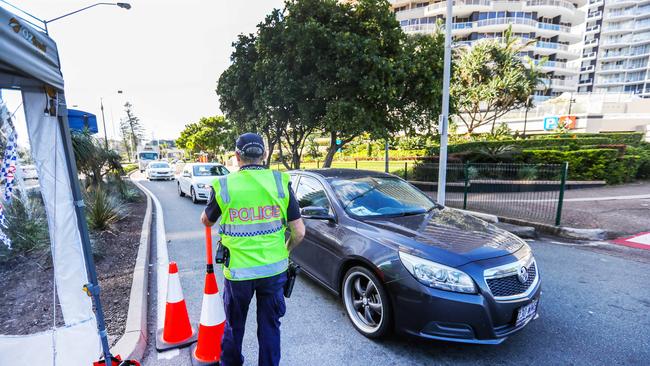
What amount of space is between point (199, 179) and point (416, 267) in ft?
33.1

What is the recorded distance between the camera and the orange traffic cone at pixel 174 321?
288cm

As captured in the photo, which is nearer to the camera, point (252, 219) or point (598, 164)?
point (252, 219)

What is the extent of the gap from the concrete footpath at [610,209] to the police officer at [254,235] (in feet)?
24.2

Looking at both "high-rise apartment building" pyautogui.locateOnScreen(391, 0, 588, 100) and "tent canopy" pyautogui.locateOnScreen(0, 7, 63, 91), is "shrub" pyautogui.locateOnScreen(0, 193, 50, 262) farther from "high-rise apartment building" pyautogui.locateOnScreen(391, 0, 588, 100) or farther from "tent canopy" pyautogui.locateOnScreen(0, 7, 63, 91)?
"high-rise apartment building" pyautogui.locateOnScreen(391, 0, 588, 100)

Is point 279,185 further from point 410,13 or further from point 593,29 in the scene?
point 593,29

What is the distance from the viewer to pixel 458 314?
2.46 meters

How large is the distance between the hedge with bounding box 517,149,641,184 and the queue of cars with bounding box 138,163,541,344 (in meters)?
11.7

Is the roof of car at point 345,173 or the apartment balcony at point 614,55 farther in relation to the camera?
the apartment balcony at point 614,55

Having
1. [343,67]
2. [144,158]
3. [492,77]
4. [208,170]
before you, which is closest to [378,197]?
[343,67]

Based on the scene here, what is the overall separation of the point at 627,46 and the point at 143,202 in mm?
96704

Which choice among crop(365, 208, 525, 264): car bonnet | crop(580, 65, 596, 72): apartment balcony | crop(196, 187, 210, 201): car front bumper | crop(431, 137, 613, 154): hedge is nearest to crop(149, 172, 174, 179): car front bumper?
crop(196, 187, 210, 201): car front bumper

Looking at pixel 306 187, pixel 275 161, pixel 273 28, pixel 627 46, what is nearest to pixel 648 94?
pixel 627 46

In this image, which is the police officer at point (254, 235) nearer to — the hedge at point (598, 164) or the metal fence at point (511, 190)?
the metal fence at point (511, 190)

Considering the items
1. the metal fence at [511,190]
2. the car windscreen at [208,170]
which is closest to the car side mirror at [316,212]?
the metal fence at [511,190]
